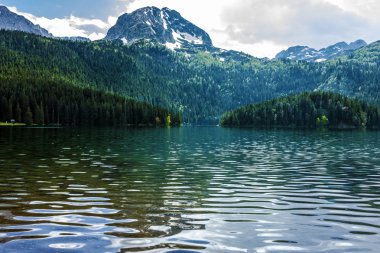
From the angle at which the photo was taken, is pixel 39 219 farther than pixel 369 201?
No

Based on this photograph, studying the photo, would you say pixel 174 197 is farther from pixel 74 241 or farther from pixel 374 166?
pixel 374 166

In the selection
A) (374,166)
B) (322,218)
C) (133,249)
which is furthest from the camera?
(374,166)

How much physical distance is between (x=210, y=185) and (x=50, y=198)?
41.1ft

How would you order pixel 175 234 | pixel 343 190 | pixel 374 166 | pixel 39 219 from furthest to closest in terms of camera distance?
pixel 374 166, pixel 343 190, pixel 39 219, pixel 175 234

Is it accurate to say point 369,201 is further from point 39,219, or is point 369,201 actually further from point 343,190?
point 39,219

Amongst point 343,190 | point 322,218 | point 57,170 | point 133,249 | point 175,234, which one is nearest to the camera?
point 133,249

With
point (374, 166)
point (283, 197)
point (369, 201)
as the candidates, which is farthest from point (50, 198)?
point (374, 166)

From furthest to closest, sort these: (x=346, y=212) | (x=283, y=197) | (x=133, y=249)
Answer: (x=283, y=197) → (x=346, y=212) → (x=133, y=249)

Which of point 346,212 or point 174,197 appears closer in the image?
point 346,212

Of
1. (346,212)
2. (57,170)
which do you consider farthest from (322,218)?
(57,170)

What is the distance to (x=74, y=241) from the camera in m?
17.3

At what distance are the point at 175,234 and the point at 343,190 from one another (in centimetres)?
1858

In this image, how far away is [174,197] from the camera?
28.8 m

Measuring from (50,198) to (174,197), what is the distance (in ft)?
25.7
